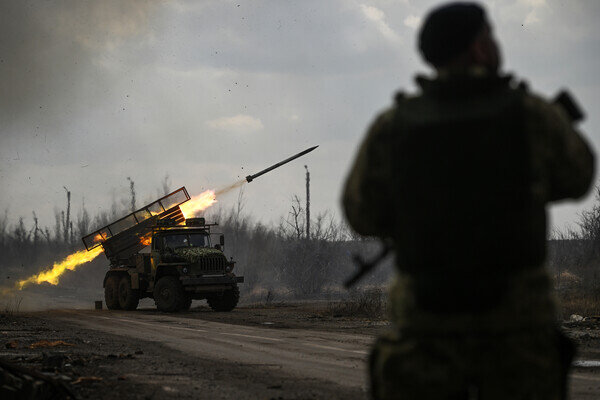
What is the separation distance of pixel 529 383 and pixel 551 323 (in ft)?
0.58

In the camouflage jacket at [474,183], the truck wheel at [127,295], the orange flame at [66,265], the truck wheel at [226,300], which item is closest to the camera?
the camouflage jacket at [474,183]

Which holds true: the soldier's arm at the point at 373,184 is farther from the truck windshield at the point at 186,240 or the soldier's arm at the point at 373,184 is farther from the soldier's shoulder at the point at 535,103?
the truck windshield at the point at 186,240

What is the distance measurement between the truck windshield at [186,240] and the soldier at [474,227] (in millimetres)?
22287

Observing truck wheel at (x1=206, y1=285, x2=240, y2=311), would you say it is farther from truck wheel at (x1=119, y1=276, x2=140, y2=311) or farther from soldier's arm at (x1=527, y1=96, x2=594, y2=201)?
soldier's arm at (x1=527, y1=96, x2=594, y2=201)

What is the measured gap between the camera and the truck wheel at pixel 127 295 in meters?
25.9

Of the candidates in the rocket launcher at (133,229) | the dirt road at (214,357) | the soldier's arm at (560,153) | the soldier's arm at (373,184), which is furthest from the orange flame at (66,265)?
the soldier's arm at (560,153)

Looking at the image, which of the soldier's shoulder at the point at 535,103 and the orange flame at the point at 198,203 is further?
the orange flame at the point at 198,203

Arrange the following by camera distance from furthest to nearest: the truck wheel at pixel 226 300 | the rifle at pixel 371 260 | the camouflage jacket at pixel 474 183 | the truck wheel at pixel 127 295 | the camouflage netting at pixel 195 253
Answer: the truck wheel at pixel 127 295
the truck wheel at pixel 226 300
the camouflage netting at pixel 195 253
the rifle at pixel 371 260
the camouflage jacket at pixel 474 183

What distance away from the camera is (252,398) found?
7.60 metres

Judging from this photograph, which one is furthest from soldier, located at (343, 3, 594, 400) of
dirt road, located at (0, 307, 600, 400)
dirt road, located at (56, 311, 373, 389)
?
dirt road, located at (56, 311, 373, 389)

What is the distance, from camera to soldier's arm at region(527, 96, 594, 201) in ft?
7.95

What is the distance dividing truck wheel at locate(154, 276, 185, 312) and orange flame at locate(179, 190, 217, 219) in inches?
104

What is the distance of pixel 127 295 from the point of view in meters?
26.1

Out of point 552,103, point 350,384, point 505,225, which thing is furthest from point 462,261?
point 350,384
